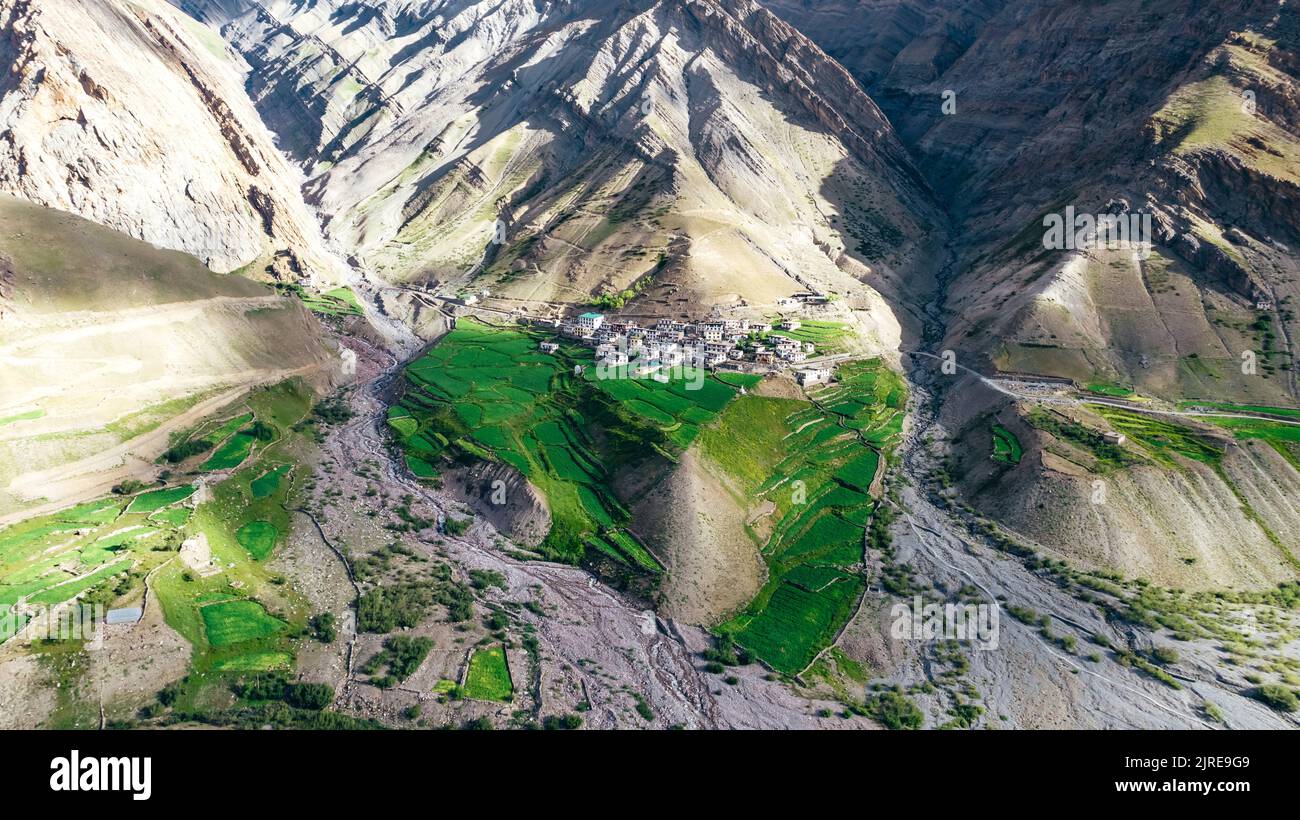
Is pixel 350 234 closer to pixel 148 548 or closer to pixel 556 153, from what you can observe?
pixel 556 153

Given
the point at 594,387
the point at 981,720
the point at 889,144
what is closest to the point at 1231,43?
the point at 889,144

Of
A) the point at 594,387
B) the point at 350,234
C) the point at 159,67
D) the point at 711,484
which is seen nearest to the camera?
the point at 711,484

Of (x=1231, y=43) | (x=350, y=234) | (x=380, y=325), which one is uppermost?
(x=1231, y=43)

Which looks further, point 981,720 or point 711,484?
point 711,484

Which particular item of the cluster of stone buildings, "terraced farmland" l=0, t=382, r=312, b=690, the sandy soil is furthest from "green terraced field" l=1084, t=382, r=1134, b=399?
"terraced farmland" l=0, t=382, r=312, b=690

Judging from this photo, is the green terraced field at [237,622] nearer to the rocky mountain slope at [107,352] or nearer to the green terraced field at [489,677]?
the green terraced field at [489,677]

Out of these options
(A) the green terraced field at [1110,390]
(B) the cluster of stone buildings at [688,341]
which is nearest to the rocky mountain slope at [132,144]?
(B) the cluster of stone buildings at [688,341]

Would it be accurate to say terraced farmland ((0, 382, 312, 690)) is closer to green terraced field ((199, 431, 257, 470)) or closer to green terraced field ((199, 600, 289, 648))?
green terraced field ((199, 600, 289, 648))
